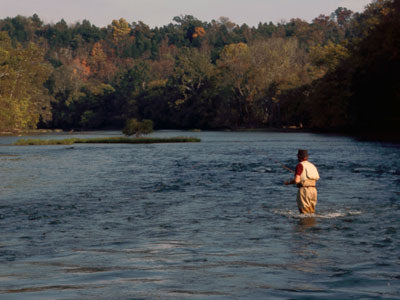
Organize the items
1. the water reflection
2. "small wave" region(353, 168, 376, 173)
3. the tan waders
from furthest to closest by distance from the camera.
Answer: "small wave" region(353, 168, 376, 173) < the tan waders < the water reflection

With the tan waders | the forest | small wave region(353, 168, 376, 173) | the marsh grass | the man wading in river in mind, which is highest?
the forest

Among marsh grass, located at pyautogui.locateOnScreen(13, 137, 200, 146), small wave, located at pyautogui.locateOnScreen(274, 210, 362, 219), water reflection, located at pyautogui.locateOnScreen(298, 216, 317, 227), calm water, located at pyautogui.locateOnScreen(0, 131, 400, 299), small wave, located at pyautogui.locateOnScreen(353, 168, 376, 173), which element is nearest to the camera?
calm water, located at pyautogui.locateOnScreen(0, 131, 400, 299)

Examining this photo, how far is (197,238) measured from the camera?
15.4m

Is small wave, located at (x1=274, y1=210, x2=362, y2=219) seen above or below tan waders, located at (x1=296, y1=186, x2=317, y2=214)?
below

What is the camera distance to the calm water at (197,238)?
33.8 ft

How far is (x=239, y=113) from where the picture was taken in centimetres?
13050

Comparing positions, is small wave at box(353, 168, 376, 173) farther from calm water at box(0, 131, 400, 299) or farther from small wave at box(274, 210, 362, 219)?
small wave at box(274, 210, 362, 219)

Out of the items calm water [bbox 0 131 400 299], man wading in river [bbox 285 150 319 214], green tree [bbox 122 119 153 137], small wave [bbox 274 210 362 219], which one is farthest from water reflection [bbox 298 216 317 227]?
green tree [bbox 122 119 153 137]

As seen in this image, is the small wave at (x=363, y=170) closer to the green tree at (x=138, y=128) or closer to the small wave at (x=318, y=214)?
the small wave at (x=318, y=214)

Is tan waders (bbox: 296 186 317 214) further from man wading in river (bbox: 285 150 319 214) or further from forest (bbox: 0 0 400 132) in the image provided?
forest (bbox: 0 0 400 132)

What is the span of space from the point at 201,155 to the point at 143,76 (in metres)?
115

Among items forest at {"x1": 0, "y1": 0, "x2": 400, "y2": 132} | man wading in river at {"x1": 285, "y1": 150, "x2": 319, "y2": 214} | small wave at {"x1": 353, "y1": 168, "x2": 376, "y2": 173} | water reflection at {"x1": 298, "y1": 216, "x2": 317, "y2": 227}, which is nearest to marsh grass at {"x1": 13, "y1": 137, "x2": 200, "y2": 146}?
forest at {"x1": 0, "y1": 0, "x2": 400, "y2": 132}

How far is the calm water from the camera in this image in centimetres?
1031

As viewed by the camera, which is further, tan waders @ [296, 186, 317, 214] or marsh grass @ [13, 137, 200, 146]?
marsh grass @ [13, 137, 200, 146]
